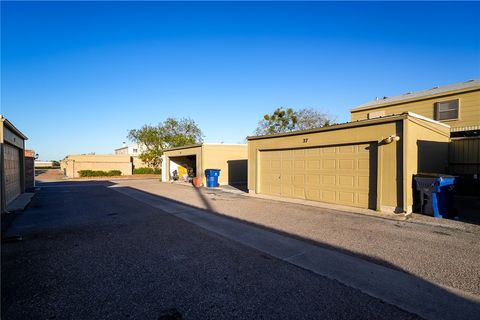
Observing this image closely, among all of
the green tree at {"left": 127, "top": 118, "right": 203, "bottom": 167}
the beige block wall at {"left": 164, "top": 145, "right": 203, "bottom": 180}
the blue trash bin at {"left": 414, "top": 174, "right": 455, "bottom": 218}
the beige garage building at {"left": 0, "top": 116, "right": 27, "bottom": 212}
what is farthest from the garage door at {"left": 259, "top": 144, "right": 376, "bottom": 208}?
the green tree at {"left": 127, "top": 118, "right": 203, "bottom": 167}

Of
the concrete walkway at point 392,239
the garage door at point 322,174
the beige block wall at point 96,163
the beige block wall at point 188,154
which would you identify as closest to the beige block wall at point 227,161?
the beige block wall at point 188,154

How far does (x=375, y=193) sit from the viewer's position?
8.94 metres

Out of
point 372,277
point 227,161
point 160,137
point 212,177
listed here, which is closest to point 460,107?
point 372,277

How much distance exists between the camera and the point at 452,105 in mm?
13523

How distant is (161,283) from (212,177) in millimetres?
15110

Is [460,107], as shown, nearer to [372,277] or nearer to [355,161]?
[355,161]

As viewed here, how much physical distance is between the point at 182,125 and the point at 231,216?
32483 mm

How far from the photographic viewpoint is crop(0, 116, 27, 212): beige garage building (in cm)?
944

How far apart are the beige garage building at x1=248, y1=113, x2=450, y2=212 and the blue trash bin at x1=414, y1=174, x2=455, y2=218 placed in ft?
1.15

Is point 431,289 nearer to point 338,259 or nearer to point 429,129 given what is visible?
point 338,259

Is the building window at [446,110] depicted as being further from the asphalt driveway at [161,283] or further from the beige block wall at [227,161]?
the asphalt driveway at [161,283]

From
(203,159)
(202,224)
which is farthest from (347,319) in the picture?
(203,159)

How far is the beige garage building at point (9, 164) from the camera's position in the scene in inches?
372

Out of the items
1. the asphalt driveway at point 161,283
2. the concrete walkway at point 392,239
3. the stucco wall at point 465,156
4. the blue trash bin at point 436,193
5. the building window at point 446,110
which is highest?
the building window at point 446,110
